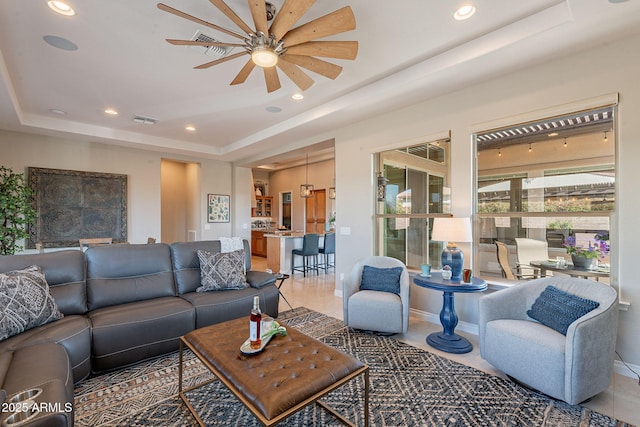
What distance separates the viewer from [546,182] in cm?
307

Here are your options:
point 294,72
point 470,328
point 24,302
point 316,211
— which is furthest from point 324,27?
point 316,211

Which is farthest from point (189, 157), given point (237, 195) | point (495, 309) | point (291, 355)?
point (495, 309)

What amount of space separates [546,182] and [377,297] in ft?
7.10

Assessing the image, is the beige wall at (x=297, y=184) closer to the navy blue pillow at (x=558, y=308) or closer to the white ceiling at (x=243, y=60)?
the white ceiling at (x=243, y=60)

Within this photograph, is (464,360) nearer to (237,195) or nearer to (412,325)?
(412,325)

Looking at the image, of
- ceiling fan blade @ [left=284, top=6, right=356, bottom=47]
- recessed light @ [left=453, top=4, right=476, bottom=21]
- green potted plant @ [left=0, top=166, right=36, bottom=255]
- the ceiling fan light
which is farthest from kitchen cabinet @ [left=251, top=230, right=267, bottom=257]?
recessed light @ [left=453, top=4, right=476, bottom=21]

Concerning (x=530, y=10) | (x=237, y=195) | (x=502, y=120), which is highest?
(x=530, y=10)

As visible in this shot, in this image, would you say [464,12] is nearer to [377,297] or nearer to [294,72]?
[294,72]

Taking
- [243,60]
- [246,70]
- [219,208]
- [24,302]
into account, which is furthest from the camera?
[219,208]

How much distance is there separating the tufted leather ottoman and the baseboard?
83.2 inches

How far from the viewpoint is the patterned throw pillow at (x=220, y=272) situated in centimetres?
336

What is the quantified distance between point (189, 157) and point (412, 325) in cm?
627

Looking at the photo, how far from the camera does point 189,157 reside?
7.16m

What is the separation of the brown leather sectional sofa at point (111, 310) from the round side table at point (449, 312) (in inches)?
72.8
